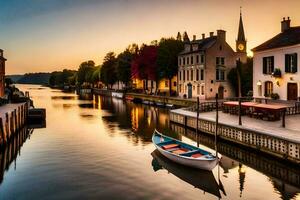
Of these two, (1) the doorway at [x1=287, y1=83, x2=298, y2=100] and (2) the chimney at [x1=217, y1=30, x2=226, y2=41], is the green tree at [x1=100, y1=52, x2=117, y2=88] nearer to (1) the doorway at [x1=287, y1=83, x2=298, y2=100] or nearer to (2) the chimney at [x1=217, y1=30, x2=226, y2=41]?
(2) the chimney at [x1=217, y1=30, x2=226, y2=41]

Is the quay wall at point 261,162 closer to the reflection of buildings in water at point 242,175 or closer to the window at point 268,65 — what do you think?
the reflection of buildings in water at point 242,175

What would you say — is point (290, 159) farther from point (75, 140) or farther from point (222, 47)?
point (222, 47)

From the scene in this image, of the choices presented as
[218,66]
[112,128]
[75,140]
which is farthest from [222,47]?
[75,140]

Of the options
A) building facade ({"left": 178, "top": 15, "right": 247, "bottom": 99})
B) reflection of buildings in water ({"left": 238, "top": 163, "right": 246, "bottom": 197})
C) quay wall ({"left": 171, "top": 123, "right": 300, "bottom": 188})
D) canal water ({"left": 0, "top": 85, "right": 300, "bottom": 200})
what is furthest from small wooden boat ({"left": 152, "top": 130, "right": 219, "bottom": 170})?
building facade ({"left": 178, "top": 15, "right": 247, "bottom": 99})

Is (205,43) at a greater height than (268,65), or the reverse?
(205,43)

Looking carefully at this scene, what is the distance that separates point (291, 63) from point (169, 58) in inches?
1682

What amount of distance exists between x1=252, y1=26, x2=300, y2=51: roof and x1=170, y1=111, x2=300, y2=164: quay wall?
530 inches

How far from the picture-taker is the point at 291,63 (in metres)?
38.0

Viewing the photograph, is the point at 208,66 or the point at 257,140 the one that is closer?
the point at 257,140

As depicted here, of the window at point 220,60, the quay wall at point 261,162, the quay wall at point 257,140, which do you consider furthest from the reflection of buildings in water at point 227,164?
the window at point 220,60

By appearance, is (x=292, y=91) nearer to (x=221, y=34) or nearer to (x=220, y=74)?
(x=220, y=74)

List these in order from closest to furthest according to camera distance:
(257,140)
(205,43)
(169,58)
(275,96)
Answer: (257,140) < (275,96) < (205,43) < (169,58)

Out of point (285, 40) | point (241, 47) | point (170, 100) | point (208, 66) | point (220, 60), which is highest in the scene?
point (241, 47)

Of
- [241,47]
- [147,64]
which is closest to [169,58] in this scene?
[147,64]
